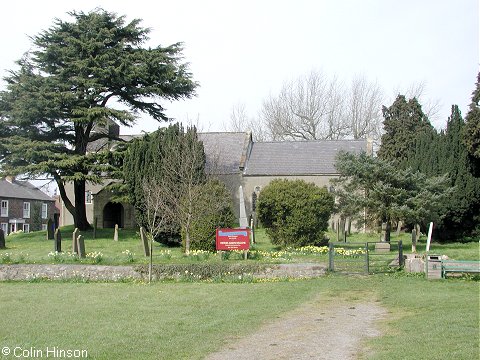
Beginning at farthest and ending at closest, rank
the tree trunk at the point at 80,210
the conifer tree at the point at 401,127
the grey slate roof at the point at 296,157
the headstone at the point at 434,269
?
the grey slate roof at the point at 296,157 → the conifer tree at the point at 401,127 → the tree trunk at the point at 80,210 → the headstone at the point at 434,269

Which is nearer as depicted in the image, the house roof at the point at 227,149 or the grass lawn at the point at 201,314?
the grass lawn at the point at 201,314

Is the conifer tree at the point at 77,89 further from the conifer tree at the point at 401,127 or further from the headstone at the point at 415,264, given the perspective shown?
the headstone at the point at 415,264

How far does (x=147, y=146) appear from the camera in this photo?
32188mm

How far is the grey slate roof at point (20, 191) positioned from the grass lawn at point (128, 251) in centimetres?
2010

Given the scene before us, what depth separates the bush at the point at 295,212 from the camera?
964 inches

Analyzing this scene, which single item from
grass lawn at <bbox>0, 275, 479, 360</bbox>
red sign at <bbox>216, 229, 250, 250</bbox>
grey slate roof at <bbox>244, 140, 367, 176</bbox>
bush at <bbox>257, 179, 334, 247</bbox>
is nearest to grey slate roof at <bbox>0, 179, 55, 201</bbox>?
grey slate roof at <bbox>244, 140, 367, 176</bbox>

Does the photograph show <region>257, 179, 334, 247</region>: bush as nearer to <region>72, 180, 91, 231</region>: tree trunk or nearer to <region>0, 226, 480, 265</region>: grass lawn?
<region>0, 226, 480, 265</region>: grass lawn

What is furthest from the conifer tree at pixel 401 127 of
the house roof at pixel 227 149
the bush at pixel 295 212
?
the bush at pixel 295 212

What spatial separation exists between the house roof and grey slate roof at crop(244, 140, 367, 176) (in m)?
0.86

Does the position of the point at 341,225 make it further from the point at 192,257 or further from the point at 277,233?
the point at 192,257

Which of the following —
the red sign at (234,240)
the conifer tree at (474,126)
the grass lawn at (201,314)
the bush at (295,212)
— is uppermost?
the conifer tree at (474,126)

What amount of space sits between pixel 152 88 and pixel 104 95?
4.25 m

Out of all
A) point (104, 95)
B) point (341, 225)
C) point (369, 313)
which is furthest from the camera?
point (104, 95)

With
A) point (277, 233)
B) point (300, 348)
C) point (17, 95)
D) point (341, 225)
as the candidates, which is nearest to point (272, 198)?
point (277, 233)
